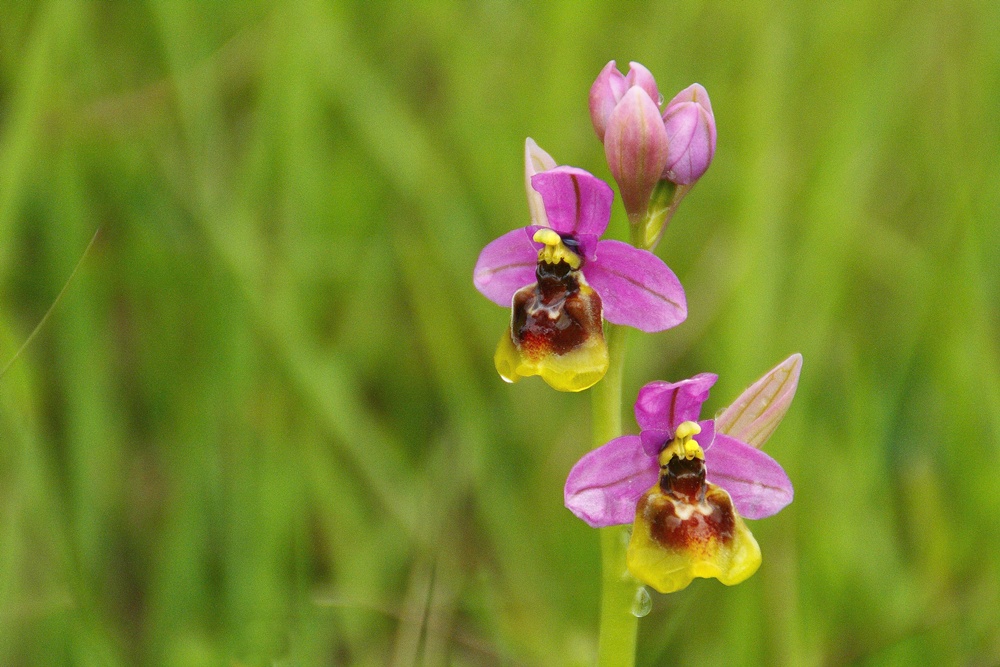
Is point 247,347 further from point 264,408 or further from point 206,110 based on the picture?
point 206,110

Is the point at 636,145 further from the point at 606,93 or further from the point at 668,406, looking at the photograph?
the point at 668,406

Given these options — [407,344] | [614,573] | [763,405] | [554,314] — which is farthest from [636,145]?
[407,344]

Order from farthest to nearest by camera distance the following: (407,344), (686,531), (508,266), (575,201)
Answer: (407,344) → (508,266) → (575,201) → (686,531)

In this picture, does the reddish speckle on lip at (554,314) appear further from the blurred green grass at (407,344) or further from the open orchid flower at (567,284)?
the blurred green grass at (407,344)

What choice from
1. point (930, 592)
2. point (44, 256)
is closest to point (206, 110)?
point (44, 256)

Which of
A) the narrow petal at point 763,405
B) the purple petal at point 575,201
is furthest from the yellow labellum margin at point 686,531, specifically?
the purple petal at point 575,201

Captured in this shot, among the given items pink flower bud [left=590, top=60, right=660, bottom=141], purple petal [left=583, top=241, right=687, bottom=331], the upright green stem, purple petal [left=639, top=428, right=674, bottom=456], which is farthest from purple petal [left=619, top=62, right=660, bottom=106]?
purple petal [left=639, top=428, right=674, bottom=456]

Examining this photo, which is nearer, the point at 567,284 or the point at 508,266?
the point at 567,284
